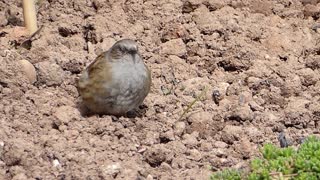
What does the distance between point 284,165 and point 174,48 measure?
1.76 meters

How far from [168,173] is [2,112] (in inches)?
48.9

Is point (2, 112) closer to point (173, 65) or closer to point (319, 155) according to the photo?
point (173, 65)

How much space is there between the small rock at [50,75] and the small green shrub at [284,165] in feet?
4.96

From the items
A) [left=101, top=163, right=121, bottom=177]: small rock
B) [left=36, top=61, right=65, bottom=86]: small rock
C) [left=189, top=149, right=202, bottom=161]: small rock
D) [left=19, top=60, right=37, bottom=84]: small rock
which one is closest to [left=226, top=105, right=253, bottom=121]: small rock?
[left=189, top=149, right=202, bottom=161]: small rock

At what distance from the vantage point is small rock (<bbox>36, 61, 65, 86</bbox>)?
668cm

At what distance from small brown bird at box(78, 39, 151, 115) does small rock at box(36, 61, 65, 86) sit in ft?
1.08

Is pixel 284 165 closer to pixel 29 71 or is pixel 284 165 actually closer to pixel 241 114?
pixel 241 114

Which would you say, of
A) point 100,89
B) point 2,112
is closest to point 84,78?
point 100,89

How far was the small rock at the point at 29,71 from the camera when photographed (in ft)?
21.9

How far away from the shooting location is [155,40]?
7.20 metres

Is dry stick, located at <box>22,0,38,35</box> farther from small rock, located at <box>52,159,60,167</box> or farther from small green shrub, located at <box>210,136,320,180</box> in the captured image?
small green shrub, located at <box>210,136,320,180</box>

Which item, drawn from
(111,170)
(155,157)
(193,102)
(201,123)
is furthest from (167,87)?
(111,170)

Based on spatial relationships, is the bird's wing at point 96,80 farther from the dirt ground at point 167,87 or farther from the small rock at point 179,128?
the small rock at point 179,128

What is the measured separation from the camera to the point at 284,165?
18.5ft
